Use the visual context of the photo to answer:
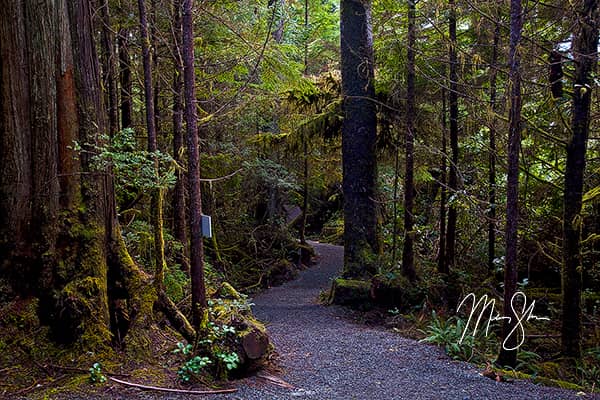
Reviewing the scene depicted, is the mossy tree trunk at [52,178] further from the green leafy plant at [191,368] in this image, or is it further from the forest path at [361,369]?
the forest path at [361,369]

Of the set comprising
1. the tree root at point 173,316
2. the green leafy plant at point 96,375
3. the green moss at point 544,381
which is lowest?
the green moss at point 544,381

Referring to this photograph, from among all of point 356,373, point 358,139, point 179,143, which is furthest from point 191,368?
point 358,139

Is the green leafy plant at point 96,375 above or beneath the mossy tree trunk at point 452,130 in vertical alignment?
beneath

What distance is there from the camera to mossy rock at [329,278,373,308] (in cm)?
902

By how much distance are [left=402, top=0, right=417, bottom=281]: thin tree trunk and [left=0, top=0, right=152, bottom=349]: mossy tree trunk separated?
5815 mm

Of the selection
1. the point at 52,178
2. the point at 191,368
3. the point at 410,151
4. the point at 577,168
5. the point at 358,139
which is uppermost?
the point at 358,139

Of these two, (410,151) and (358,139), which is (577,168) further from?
(358,139)

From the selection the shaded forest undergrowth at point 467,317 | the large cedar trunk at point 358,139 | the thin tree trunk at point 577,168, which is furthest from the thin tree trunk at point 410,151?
the thin tree trunk at point 577,168

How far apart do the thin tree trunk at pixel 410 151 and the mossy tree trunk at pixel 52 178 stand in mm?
5815

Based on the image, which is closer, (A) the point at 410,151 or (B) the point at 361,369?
(B) the point at 361,369

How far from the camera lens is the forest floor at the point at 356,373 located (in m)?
4.36

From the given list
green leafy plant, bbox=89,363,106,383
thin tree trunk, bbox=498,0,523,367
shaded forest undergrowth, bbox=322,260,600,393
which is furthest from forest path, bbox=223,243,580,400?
green leafy plant, bbox=89,363,106,383

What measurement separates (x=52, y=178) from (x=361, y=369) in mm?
3926

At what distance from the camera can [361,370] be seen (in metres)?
5.21
